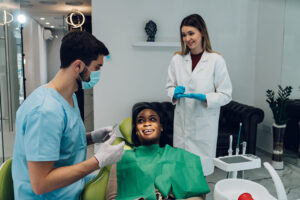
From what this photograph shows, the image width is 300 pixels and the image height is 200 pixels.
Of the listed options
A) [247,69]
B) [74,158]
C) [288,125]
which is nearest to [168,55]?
[247,69]

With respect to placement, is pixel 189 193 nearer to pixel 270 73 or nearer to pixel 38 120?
pixel 38 120

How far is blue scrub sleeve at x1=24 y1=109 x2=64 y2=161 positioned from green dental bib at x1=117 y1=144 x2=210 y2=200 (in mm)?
557

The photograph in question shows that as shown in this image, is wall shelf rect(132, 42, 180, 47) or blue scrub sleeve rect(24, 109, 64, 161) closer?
blue scrub sleeve rect(24, 109, 64, 161)

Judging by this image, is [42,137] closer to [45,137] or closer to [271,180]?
[45,137]

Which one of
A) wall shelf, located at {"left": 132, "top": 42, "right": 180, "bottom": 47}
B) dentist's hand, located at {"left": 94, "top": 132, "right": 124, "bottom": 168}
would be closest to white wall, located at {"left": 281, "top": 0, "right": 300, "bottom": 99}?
wall shelf, located at {"left": 132, "top": 42, "right": 180, "bottom": 47}

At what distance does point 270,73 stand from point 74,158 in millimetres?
3291

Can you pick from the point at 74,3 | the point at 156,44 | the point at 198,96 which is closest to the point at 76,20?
the point at 74,3

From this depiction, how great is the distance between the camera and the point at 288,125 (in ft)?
11.5

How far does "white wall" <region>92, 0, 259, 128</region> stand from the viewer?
3.48 metres

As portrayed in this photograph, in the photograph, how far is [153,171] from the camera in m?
1.54

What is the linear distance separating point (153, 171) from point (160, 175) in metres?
0.05

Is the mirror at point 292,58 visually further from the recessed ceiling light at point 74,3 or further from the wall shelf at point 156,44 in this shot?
the recessed ceiling light at point 74,3

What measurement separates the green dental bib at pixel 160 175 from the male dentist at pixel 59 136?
0.34 meters

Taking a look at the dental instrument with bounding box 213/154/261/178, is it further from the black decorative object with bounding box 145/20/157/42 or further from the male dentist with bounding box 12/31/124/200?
the black decorative object with bounding box 145/20/157/42
